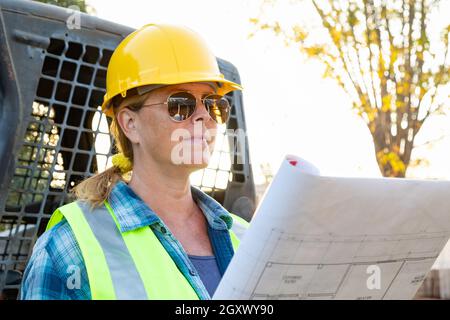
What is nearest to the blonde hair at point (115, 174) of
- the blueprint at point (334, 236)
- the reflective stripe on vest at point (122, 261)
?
the reflective stripe on vest at point (122, 261)

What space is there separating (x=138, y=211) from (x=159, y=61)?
482 millimetres

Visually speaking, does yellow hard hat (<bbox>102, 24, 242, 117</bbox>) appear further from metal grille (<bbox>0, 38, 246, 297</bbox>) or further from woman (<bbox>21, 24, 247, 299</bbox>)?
metal grille (<bbox>0, 38, 246, 297</bbox>)

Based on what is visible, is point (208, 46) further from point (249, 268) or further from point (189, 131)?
point (249, 268)

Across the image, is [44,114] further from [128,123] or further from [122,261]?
[122,261]

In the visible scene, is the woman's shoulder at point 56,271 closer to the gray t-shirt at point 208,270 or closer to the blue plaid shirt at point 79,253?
the blue plaid shirt at point 79,253

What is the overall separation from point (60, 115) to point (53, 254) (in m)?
0.99

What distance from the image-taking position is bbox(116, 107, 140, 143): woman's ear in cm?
215

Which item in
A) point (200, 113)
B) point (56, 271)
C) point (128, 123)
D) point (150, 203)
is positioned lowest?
point (56, 271)

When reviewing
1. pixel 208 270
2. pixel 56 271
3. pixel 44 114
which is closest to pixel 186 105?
pixel 208 270

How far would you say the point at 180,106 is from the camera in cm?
205

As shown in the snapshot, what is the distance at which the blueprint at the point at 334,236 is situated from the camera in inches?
53.3

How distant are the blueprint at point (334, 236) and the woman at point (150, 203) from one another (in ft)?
1.33

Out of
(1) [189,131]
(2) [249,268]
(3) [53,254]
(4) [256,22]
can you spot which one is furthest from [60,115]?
(4) [256,22]

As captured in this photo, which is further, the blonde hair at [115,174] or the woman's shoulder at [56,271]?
the blonde hair at [115,174]
